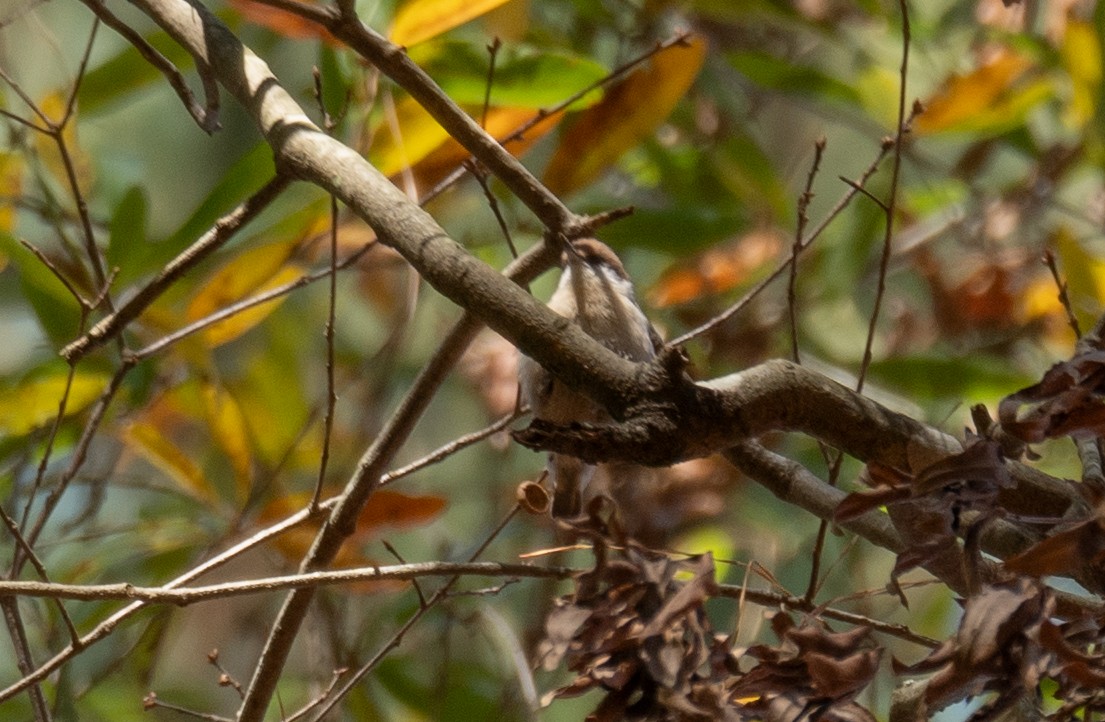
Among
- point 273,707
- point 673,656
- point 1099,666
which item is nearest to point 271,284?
point 273,707

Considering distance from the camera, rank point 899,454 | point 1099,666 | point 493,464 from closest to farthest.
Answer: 1. point 1099,666
2. point 899,454
3. point 493,464

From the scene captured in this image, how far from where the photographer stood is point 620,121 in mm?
1553

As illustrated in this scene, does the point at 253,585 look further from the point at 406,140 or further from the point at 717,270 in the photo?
the point at 717,270

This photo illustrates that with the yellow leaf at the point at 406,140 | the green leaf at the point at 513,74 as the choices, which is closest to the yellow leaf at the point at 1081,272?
the green leaf at the point at 513,74

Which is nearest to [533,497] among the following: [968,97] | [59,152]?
[59,152]

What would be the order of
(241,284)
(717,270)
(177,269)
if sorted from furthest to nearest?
(717,270)
(241,284)
(177,269)

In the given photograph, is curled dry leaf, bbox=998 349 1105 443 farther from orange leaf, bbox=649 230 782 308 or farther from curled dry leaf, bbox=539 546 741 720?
orange leaf, bbox=649 230 782 308

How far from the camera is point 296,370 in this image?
1854 mm

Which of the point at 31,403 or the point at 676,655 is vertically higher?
the point at 31,403

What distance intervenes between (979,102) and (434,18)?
1.22 m

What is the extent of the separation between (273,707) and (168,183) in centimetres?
153

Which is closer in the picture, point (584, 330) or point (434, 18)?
point (584, 330)

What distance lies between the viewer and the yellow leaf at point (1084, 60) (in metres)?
1.99

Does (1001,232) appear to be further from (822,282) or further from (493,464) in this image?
(493,464)
